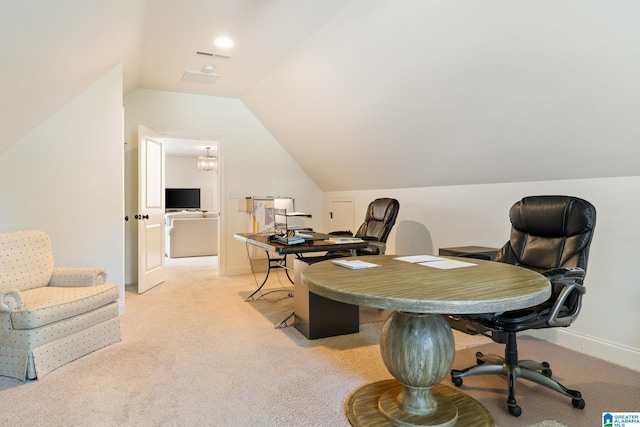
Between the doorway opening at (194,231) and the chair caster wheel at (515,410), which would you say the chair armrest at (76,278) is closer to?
the doorway opening at (194,231)

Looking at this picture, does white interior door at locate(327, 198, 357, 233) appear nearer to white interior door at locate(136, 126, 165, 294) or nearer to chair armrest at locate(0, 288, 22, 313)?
white interior door at locate(136, 126, 165, 294)

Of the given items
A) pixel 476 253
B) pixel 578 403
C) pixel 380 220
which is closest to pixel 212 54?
pixel 380 220

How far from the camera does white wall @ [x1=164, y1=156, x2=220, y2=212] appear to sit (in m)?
10.4

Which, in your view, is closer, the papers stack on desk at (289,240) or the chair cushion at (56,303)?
the chair cushion at (56,303)

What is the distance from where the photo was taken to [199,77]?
465 cm

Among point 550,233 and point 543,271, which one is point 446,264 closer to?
point 543,271

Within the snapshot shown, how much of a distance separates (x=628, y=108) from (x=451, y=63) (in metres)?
1.07

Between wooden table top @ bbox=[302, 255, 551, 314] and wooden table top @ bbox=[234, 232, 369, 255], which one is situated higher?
wooden table top @ bbox=[302, 255, 551, 314]

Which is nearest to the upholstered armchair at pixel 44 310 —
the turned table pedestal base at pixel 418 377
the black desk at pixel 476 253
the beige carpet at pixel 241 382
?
the beige carpet at pixel 241 382

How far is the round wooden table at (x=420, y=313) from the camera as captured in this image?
55.2 inches

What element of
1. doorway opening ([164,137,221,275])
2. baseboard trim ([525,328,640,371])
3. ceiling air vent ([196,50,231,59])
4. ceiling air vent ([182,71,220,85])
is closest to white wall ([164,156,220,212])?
doorway opening ([164,137,221,275])

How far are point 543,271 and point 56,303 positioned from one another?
3043 mm

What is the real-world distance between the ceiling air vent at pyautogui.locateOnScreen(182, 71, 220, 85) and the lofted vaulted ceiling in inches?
1.9

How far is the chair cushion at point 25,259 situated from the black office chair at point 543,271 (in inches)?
121
